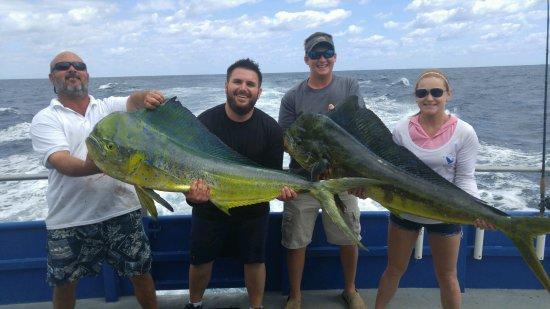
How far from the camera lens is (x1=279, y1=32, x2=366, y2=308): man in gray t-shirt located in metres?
3.07

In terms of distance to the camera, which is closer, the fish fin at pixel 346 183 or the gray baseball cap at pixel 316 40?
the fish fin at pixel 346 183

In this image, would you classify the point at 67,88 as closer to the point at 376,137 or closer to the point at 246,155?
the point at 246,155

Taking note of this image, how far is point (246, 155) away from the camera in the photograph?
277cm

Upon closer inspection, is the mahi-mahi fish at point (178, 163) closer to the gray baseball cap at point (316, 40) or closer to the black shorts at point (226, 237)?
the black shorts at point (226, 237)

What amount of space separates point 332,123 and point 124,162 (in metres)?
1.05

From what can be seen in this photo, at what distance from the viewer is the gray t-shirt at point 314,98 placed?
3.07 meters

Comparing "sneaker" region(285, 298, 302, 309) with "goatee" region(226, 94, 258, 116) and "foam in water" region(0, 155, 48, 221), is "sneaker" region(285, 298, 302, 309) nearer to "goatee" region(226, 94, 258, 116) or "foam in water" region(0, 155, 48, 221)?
"goatee" region(226, 94, 258, 116)

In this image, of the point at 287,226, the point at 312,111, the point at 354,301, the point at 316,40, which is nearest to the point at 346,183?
the point at 312,111

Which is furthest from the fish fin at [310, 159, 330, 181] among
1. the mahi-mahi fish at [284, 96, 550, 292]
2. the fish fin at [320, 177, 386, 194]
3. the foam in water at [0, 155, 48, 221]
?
the foam in water at [0, 155, 48, 221]

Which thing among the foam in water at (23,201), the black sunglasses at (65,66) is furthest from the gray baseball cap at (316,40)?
the foam in water at (23,201)

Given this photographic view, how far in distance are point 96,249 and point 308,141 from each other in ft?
4.61

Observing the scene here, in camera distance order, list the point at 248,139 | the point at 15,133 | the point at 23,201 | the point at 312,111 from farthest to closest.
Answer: the point at 15,133 → the point at 23,201 → the point at 312,111 → the point at 248,139

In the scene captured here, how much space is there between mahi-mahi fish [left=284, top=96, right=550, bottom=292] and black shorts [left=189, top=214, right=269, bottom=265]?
69 centimetres

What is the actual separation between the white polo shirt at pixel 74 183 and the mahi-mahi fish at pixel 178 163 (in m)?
0.57
